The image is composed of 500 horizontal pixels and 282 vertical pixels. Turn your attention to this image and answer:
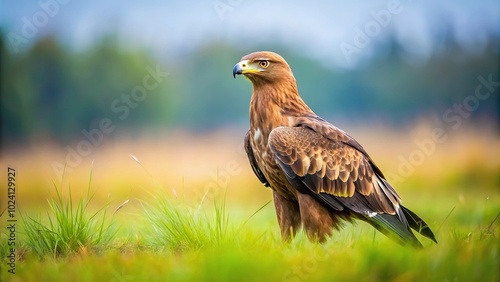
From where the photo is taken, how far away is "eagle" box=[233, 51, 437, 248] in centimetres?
603

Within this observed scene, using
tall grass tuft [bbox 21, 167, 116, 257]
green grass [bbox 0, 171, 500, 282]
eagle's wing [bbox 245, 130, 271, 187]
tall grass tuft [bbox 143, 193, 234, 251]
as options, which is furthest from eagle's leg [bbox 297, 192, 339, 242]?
tall grass tuft [bbox 21, 167, 116, 257]

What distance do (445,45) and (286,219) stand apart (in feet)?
39.6

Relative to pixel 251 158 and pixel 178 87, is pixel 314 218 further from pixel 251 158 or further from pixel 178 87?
pixel 178 87

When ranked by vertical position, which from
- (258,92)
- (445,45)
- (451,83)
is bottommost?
(258,92)

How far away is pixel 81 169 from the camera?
1100cm

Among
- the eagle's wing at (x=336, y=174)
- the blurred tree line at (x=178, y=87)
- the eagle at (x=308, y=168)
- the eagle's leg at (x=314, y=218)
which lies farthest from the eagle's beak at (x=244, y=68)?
the blurred tree line at (x=178, y=87)

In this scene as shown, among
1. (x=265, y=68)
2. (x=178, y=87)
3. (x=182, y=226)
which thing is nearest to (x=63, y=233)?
(x=182, y=226)

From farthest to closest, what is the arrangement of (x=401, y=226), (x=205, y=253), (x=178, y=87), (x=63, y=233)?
(x=178, y=87) → (x=401, y=226) → (x=63, y=233) → (x=205, y=253)

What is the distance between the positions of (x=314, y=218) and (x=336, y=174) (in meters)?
0.51

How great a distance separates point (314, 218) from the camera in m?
6.05

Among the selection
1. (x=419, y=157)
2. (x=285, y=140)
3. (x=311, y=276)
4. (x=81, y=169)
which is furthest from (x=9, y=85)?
(x=311, y=276)

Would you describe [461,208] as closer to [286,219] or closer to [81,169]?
[286,219]

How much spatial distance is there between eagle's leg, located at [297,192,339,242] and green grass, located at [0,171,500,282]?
0.51 ft

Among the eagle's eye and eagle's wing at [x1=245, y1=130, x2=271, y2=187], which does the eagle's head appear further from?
eagle's wing at [x1=245, y1=130, x2=271, y2=187]
